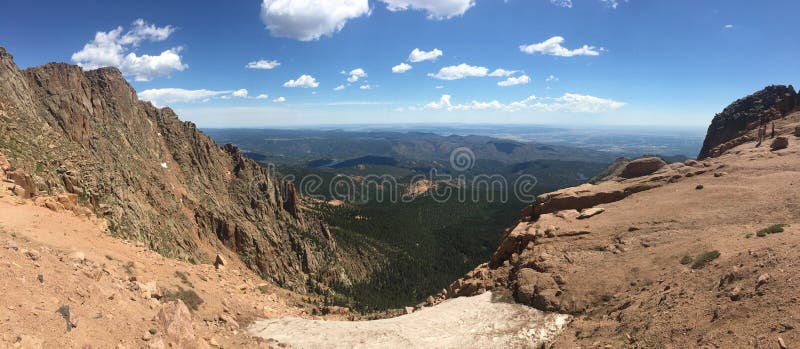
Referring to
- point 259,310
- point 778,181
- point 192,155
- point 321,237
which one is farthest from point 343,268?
point 778,181

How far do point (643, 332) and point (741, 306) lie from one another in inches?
151

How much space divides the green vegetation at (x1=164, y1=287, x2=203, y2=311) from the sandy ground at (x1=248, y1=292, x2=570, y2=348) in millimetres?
3257

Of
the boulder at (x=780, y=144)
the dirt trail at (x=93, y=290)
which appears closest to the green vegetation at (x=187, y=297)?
the dirt trail at (x=93, y=290)

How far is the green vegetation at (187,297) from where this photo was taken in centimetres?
2147

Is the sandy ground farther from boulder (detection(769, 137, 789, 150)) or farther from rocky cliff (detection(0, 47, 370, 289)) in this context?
boulder (detection(769, 137, 789, 150))

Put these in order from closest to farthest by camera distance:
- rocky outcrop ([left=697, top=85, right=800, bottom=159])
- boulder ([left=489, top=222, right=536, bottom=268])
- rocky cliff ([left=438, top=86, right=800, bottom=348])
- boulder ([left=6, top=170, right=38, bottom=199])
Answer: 1. rocky cliff ([left=438, top=86, right=800, bottom=348])
2. boulder ([left=6, top=170, right=38, bottom=199])
3. boulder ([left=489, top=222, right=536, bottom=268])
4. rocky outcrop ([left=697, top=85, right=800, bottom=159])

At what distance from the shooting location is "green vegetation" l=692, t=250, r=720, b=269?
69.4 feet

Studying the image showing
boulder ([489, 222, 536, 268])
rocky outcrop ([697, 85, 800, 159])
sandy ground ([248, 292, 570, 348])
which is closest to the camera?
sandy ground ([248, 292, 570, 348])

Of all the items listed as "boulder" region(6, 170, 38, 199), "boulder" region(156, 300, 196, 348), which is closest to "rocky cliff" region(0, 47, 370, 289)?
"boulder" region(6, 170, 38, 199)

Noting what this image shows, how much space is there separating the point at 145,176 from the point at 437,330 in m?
54.7

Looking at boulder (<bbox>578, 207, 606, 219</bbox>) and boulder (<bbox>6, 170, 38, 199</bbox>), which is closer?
boulder (<bbox>6, 170, 38, 199</bbox>)

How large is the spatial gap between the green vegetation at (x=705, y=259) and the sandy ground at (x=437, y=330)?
293 inches

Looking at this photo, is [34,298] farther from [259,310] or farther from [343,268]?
[343,268]

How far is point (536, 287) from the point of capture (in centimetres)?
2625
